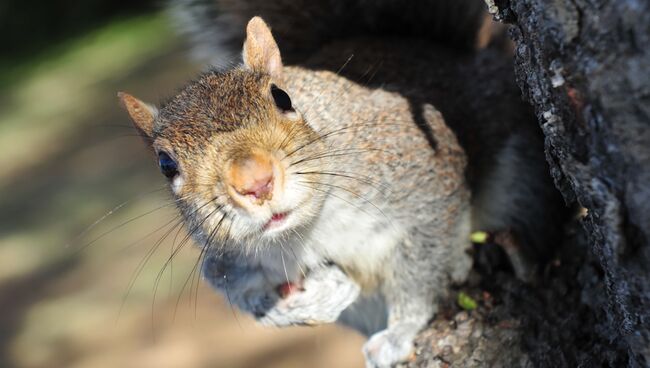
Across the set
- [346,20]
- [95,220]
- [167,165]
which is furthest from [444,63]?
[95,220]

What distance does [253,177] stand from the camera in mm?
1146

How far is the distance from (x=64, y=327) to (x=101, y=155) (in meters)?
1.34

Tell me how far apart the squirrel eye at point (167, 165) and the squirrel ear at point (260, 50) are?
21 cm

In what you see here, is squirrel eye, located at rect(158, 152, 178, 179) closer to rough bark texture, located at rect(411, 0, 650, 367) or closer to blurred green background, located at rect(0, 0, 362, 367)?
blurred green background, located at rect(0, 0, 362, 367)

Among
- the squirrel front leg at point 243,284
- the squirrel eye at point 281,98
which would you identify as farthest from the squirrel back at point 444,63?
the squirrel front leg at point 243,284

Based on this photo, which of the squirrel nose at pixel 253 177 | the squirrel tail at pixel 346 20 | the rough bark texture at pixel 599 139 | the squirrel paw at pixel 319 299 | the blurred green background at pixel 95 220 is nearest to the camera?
the rough bark texture at pixel 599 139

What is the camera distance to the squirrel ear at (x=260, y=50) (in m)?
1.42

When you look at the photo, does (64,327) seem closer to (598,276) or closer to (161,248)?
(161,248)

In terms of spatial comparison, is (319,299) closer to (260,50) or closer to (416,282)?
(416,282)

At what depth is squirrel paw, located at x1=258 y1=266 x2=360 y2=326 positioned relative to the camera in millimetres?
1527

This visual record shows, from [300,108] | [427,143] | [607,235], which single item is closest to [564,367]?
[607,235]

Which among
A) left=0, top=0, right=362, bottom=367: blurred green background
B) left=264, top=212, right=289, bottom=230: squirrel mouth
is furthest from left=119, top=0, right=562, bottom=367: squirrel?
left=0, top=0, right=362, bottom=367: blurred green background

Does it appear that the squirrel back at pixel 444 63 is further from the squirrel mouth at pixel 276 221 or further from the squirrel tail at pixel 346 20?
the squirrel mouth at pixel 276 221

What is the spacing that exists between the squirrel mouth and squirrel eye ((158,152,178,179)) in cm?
21
